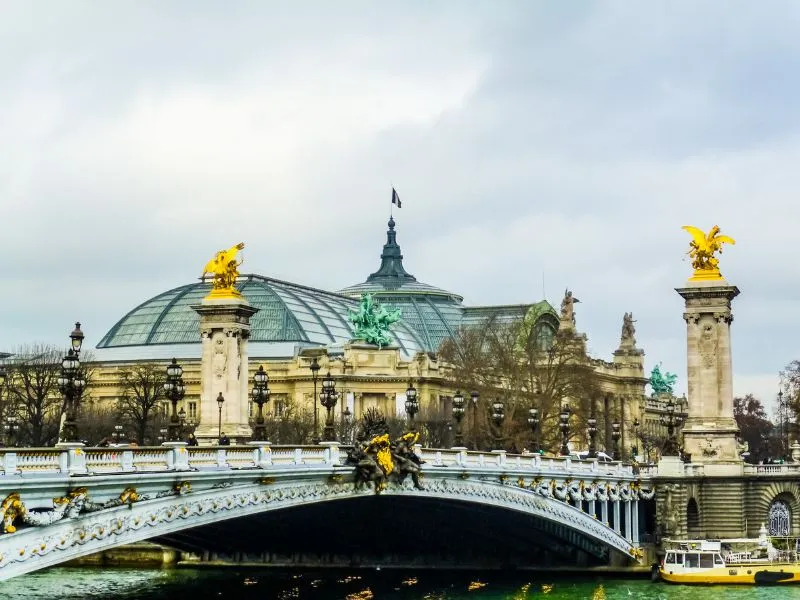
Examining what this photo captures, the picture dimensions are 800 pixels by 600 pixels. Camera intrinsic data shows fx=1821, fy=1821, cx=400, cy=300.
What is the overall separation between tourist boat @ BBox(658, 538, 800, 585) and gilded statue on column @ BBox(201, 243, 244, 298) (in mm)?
22180

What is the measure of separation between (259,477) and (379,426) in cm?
876

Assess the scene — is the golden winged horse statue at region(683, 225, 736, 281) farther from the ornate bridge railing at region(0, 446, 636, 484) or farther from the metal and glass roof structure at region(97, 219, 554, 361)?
the metal and glass roof structure at region(97, 219, 554, 361)

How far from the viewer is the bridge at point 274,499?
31.0 m

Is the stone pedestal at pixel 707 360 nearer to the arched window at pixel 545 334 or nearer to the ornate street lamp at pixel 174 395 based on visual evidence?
the ornate street lamp at pixel 174 395

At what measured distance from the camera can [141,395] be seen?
10656cm

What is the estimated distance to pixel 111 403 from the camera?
11619 centimetres

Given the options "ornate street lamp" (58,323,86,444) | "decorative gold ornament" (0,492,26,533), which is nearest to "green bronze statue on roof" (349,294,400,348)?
"ornate street lamp" (58,323,86,444)

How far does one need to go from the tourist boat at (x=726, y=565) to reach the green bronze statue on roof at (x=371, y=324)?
6311 cm

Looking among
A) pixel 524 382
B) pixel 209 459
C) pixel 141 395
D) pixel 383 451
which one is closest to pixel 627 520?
pixel 383 451

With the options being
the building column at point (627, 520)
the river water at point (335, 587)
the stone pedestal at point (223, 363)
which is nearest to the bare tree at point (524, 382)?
the stone pedestal at point (223, 363)

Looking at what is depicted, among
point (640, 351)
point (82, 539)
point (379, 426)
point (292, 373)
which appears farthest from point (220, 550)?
point (640, 351)

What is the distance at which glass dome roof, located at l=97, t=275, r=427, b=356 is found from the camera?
132875 millimetres

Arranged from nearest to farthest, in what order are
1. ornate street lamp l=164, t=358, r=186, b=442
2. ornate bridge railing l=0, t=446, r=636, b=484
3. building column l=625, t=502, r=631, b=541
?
ornate bridge railing l=0, t=446, r=636, b=484 → ornate street lamp l=164, t=358, r=186, b=442 → building column l=625, t=502, r=631, b=541

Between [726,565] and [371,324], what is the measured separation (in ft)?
219
